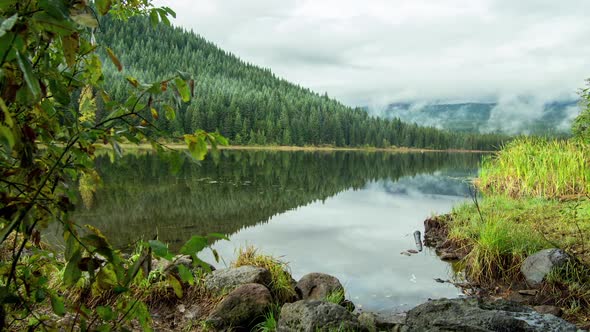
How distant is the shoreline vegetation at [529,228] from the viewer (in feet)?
25.4

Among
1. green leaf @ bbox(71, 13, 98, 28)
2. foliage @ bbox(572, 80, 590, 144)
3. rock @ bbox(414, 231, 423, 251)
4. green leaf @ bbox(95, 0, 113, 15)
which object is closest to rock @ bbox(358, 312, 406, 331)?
green leaf @ bbox(95, 0, 113, 15)

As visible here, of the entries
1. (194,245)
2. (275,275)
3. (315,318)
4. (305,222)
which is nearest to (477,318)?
(315,318)

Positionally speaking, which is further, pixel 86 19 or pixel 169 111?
pixel 169 111

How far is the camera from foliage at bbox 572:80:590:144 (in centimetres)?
1528

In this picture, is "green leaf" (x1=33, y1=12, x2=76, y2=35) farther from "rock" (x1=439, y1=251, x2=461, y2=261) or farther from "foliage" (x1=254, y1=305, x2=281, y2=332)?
"rock" (x1=439, y1=251, x2=461, y2=261)

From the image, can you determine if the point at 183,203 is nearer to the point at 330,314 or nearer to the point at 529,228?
the point at 529,228

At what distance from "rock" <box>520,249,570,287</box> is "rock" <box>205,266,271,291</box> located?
523 centimetres

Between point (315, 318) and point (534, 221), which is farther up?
point (534, 221)

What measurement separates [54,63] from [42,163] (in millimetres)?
424

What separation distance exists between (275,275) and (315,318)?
265 centimetres

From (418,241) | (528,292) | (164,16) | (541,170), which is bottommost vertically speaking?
(418,241)

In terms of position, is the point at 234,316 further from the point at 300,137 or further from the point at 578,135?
the point at 300,137

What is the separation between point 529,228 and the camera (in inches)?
415

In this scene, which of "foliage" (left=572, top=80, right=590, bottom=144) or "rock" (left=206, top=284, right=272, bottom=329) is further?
"foliage" (left=572, top=80, right=590, bottom=144)
